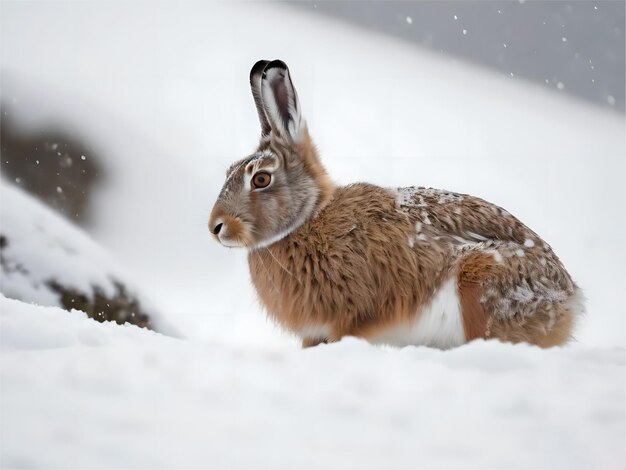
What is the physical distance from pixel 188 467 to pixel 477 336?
1219 millimetres

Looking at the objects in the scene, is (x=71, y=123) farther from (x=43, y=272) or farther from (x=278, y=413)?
(x=278, y=413)

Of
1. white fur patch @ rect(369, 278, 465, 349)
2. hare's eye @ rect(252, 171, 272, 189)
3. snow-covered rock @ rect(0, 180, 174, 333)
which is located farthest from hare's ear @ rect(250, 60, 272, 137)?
snow-covered rock @ rect(0, 180, 174, 333)

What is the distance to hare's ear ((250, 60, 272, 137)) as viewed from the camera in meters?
2.62

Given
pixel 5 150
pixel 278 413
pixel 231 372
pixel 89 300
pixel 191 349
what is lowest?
pixel 278 413

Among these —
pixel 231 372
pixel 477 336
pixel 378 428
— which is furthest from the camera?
pixel 477 336

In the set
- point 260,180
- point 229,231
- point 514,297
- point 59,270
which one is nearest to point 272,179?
point 260,180

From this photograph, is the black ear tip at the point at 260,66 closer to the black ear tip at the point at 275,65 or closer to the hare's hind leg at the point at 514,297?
the black ear tip at the point at 275,65

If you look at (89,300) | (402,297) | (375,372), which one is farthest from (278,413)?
(89,300)

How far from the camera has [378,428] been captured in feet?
5.82

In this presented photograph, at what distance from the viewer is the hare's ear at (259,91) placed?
2.62m

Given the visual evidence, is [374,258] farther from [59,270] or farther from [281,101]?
[59,270]

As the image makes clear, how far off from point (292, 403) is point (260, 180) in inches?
37.6

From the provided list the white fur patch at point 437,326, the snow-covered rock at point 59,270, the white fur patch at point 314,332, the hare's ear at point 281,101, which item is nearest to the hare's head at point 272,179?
the hare's ear at point 281,101

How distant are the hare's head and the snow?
1.44ft
